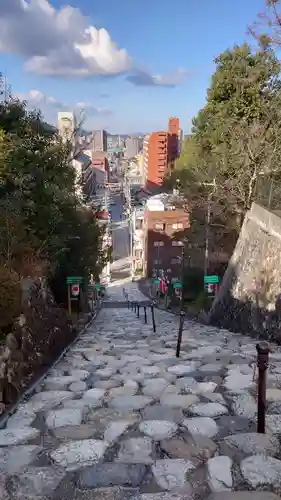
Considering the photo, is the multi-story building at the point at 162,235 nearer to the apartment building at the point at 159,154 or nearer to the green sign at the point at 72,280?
the green sign at the point at 72,280

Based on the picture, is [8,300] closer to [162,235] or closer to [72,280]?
[72,280]

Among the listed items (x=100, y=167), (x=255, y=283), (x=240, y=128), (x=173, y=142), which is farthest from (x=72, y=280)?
(x=100, y=167)

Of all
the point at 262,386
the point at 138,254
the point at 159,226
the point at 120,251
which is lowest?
the point at 120,251

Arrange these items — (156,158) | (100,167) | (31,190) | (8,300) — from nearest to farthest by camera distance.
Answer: (8,300) < (31,190) < (156,158) < (100,167)

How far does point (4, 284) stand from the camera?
18.3 ft

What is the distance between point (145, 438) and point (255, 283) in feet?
22.5

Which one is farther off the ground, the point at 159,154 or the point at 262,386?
the point at 159,154

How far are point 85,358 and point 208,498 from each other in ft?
13.4

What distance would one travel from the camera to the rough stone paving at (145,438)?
8.05 ft

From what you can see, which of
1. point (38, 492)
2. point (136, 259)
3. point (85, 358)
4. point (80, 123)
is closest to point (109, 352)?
point (85, 358)

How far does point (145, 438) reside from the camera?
9.97 ft

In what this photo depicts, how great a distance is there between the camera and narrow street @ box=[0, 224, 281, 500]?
2.46 m

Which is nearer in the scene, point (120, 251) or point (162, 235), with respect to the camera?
point (162, 235)

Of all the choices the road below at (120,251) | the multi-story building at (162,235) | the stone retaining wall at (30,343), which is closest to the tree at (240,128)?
the stone retaining wall at (30,343)
